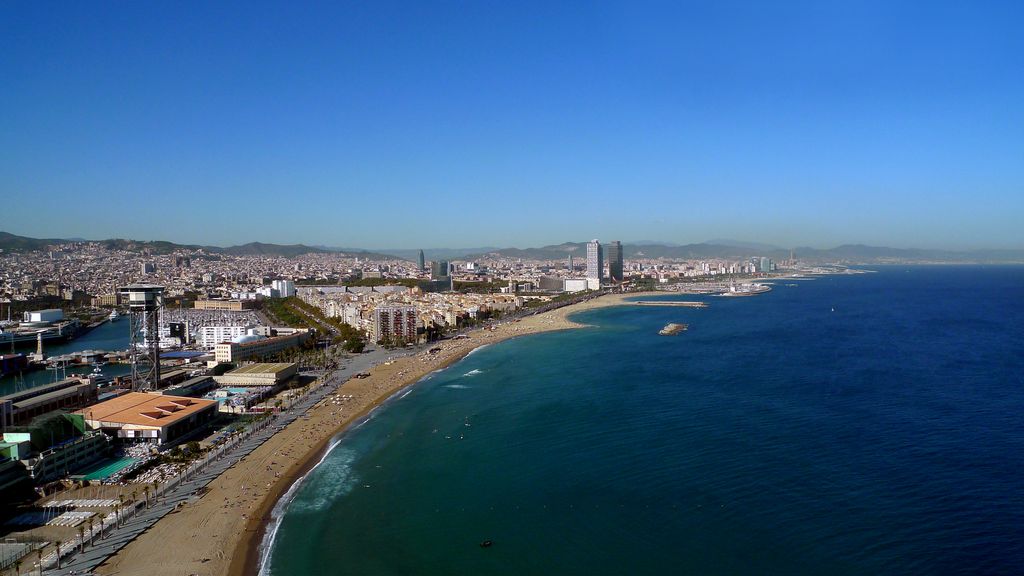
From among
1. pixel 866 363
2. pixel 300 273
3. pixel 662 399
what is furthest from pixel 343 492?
pixel 300 273

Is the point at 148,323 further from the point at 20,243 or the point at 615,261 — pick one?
the point at 20,243

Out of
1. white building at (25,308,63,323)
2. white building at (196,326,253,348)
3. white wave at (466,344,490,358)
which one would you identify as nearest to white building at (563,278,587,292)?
white wave at (466,344,490,358)

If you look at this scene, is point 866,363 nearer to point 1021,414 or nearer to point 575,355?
point 1021,414

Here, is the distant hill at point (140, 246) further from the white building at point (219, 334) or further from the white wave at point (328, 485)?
the white wave at point (328, 485)

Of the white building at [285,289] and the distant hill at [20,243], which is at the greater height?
the distant hill at [20,243]

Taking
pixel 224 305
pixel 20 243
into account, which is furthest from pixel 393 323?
pixel 20 243

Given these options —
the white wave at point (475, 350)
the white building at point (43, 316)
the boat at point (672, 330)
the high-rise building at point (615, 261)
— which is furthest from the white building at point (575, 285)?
the white building at point (43, 316)
